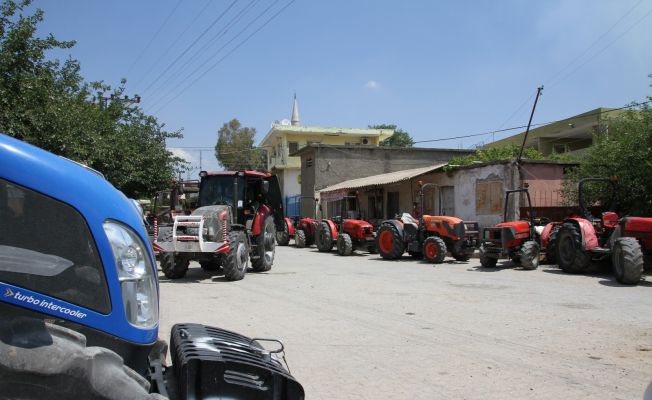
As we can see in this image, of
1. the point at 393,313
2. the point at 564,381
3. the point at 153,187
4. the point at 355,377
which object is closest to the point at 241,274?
the point at 393,313

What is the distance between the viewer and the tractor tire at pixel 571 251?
1217 centimetres

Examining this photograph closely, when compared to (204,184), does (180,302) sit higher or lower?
lower

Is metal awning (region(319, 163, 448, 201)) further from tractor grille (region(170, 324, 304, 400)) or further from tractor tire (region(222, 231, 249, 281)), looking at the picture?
tractor grille (region(170, 324, 304, 400))

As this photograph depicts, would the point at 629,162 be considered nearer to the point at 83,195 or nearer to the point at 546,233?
the point at 546,233

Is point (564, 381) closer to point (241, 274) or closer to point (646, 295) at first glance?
point (646, 295)

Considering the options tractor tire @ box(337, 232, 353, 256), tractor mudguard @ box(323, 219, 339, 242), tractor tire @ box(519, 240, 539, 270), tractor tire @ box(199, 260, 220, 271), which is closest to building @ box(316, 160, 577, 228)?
tractor tire @ box(519, 240, 539, 270)

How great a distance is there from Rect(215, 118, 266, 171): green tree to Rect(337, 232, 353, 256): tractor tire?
3941 cm

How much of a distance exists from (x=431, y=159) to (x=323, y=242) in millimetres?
16835

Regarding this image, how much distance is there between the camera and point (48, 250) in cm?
208

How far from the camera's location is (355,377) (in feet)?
15.7

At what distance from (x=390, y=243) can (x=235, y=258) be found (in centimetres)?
684

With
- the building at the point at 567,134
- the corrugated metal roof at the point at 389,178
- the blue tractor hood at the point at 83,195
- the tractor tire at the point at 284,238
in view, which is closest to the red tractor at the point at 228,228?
the blue tractor hood at the point at 83,195

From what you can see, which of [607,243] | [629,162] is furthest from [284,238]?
[607,243]

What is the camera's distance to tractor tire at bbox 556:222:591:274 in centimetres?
1217
